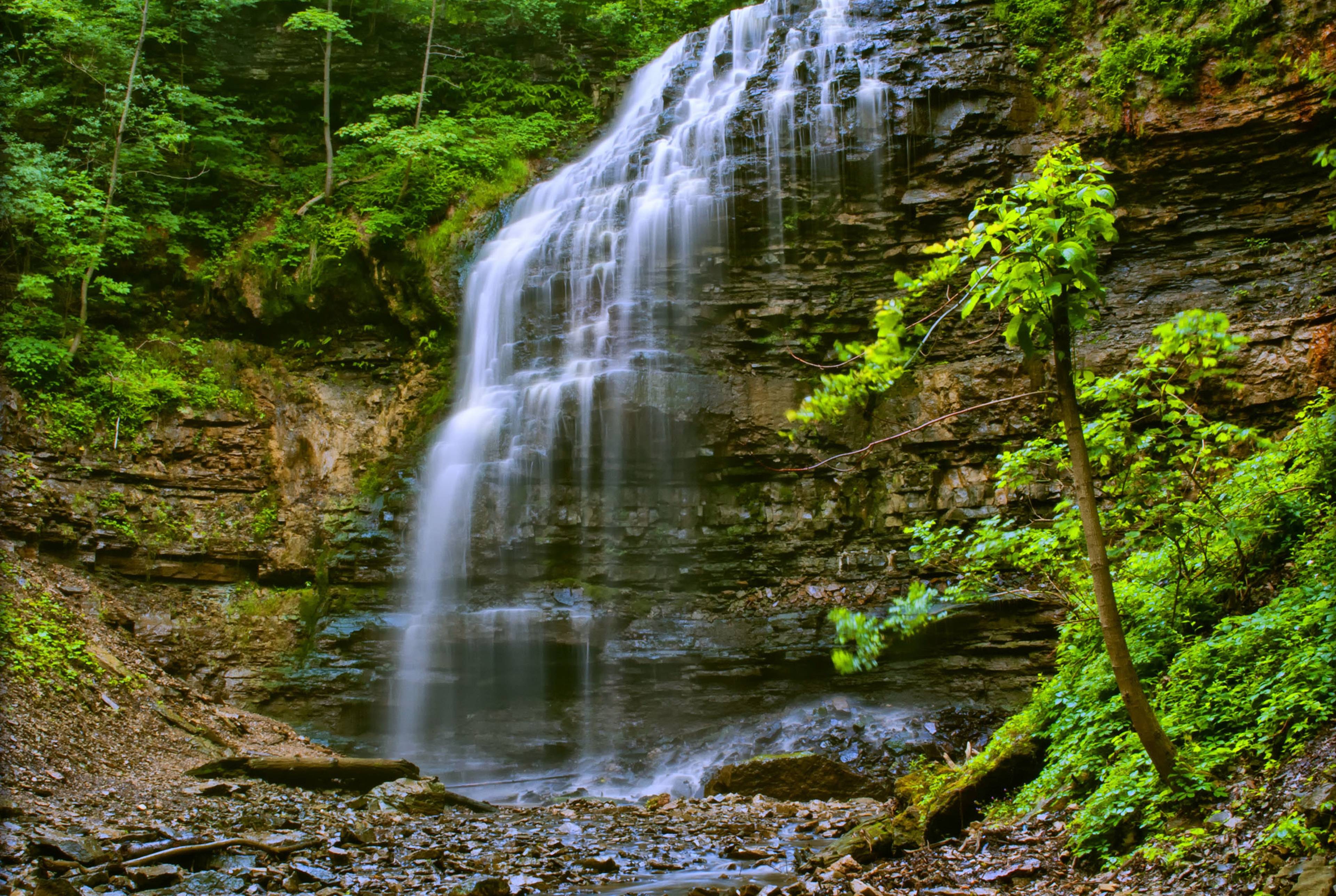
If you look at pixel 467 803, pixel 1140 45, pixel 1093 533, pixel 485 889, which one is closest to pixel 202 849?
pixel 485 889

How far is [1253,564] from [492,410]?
10.9 meters

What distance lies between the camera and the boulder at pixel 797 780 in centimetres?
934

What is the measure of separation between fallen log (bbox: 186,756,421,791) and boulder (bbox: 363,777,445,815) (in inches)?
6.7

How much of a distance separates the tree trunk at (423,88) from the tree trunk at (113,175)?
15.7 feet

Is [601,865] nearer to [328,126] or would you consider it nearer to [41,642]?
[41,642]

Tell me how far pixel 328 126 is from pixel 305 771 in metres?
14.2

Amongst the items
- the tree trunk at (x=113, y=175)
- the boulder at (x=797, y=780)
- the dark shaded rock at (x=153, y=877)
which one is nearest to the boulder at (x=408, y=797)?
the dark shaded rock at (x=153, y=877)

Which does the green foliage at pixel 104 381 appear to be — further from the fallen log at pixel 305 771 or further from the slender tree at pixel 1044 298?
the slender tree at pixel 1044 298

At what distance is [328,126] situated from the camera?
58.5ft

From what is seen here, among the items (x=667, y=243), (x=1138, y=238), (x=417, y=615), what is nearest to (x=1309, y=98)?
(x=1138, y=238)

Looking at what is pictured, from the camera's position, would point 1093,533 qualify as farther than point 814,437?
No

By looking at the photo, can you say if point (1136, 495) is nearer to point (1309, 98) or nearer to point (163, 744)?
point (163, 744)

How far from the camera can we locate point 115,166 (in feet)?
47.8

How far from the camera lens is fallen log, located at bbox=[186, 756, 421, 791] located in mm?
8469
